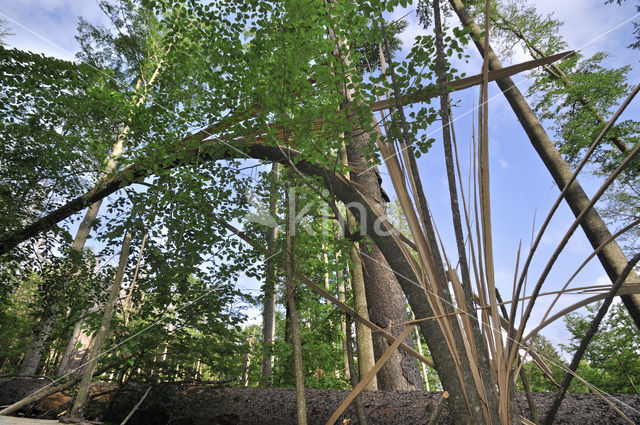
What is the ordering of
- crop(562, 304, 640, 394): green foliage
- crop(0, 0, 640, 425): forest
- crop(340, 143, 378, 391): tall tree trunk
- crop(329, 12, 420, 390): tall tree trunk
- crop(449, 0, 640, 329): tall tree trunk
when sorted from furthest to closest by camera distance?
crop(562, 304, 640, 394): green foliage → crop(340, 143, 378, 391): tall tree trunk → crop(449, 0, 640, 329): tall tree trunk → crop(329, 12, 420, 390): tall tree trunk → crop(0, 0, 640, 425): forest

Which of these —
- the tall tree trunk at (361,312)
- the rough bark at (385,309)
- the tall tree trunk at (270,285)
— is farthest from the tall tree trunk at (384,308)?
the tall tree trunk at (270,285)

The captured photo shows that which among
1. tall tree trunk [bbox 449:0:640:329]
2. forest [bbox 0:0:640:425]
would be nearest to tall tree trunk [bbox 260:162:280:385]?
forest [bbox 0:0:640:425]

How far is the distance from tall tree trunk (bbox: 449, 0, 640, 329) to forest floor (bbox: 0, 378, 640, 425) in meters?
1.31

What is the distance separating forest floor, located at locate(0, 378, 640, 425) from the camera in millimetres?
2229

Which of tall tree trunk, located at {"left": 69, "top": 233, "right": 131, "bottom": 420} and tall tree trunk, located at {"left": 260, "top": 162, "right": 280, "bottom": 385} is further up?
tall tree trunk, located at {"left": 260, "top": 162, "right": 280, "bottom": 385}

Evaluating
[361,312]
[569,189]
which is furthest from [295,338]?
[569,189]

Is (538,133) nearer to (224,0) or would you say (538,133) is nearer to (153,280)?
(224,0)

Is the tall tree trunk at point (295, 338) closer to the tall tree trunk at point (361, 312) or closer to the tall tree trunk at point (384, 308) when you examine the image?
the tall tree trunk at point (384, 308)

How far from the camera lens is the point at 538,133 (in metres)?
3.69

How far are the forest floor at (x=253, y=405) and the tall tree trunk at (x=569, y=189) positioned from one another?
131 centimetres

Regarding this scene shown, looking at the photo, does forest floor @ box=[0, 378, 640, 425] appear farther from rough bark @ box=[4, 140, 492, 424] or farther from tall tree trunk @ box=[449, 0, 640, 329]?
tall tree trunk @ box=[449, 0, 640, 329]

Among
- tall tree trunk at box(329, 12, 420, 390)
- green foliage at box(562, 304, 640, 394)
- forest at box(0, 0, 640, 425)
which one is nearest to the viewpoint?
forest at box(0, 0, 640, 425)

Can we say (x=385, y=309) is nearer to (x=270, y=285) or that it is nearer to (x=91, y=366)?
(x=270, y=285)

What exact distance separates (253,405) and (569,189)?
3903mm
